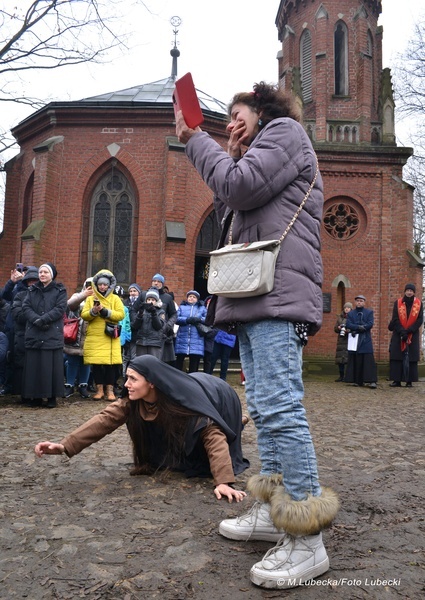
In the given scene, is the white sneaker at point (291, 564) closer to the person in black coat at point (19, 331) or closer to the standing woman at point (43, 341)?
the standing woman at point (43, 341)

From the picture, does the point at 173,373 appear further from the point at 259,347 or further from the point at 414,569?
the point at 414,569

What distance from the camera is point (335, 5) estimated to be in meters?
20.2

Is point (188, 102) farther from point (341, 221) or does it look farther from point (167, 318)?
point (341, 221)

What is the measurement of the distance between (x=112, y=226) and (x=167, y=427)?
43.1ft

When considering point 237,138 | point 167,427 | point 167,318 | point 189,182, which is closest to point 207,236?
point 189,182

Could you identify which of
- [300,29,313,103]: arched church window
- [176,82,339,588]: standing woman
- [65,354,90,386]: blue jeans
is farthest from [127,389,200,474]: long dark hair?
[300,29,313,103]: arched church window

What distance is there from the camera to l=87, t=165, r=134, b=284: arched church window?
16.2m

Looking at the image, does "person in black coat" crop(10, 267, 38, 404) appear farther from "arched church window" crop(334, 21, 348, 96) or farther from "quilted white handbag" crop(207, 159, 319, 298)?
"arched church window" crop(334, 21, 348, 96)

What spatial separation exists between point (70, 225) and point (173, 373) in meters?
13.1

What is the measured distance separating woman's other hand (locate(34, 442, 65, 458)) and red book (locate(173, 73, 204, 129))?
2355mm

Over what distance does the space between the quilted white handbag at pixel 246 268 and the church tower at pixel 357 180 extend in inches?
607

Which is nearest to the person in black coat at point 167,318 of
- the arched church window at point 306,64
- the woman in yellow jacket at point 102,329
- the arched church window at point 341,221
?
the woman in yellow jacket at point 102,329

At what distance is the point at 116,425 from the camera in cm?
391

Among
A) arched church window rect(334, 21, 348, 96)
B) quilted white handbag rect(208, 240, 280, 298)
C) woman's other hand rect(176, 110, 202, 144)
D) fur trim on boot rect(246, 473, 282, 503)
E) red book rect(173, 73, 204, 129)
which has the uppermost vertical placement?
arched church window rect(334, 21, 348, 96)
